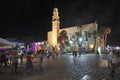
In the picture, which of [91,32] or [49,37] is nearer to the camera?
[91,32]

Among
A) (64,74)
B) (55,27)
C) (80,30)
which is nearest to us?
(64,74)

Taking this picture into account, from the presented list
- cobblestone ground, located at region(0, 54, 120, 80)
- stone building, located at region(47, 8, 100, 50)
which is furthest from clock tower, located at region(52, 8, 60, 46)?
cobblestone ground, located at region(0, 54, 120, 80)

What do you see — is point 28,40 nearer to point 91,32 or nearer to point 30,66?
point 91,32

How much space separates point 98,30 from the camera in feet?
306

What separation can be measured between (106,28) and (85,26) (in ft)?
28.2

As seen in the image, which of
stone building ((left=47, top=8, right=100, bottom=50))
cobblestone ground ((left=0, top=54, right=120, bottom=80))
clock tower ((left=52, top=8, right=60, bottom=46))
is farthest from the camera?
clock tower ((left=52, top=8, right=60, bottom=46))

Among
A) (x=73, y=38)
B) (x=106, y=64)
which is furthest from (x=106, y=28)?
(x=106, y=64)

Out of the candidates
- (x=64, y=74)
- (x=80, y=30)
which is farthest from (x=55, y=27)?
(x=64, y=74)

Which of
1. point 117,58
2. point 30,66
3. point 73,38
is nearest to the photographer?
point 117,58

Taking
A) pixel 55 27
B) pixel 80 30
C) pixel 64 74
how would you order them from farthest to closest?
pixel 55 27 → pixel 80 30 → pixel 64 74

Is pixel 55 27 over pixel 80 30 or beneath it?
over

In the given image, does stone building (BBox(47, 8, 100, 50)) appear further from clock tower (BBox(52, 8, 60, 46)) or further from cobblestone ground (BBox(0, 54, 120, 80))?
cobblestone ground (BBox(0, 54, 120, 80))

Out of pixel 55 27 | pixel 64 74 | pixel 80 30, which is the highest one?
pixel 55 27

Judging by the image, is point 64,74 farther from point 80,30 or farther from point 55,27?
point 55,27
